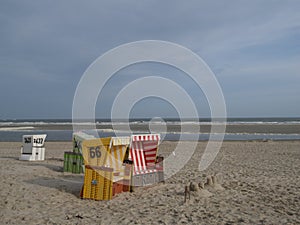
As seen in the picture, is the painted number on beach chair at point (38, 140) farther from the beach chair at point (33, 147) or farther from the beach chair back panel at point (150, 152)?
the beach chair back panel at point (150, 152)

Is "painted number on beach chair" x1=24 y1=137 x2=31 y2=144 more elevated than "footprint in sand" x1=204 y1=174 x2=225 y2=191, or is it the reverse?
"painted number on beach chair" x1=24 y1=137 x2=31 y2=144

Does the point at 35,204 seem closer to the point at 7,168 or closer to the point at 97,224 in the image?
the point at 97,224

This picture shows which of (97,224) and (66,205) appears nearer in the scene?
(97,224)

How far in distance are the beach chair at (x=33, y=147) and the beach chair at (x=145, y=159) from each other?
620 centimetres

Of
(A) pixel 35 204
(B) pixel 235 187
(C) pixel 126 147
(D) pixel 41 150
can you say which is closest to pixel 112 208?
(A) pixel 35 204

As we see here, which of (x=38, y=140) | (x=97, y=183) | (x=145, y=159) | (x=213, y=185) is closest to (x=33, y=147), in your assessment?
(x=38, y=140)

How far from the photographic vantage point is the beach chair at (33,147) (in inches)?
542

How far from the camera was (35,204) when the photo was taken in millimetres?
6750

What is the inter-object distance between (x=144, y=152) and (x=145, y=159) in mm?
231

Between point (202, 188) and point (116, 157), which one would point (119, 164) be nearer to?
point (116, 157)

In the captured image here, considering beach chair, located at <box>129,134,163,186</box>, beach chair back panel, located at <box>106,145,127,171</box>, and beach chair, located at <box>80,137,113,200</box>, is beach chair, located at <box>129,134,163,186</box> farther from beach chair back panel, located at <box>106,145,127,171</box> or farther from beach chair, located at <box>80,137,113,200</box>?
beach chair, located at <box>80,137,113,200</box>

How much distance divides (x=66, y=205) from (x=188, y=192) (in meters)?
2.77

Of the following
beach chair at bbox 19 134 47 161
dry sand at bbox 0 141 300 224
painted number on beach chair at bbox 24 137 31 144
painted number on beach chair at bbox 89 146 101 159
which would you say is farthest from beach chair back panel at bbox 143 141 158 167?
painted number on beach chair at bbox 24 137 31 144

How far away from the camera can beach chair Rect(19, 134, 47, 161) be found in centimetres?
1376
